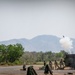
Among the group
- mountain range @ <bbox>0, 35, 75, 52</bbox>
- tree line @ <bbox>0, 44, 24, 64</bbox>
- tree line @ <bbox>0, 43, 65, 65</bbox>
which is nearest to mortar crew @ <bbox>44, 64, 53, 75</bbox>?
tree line @ <bbox>0, 43, 65, 65</bbox>

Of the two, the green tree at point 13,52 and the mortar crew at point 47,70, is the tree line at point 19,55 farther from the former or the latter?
→ the mortar crew at point 47,70

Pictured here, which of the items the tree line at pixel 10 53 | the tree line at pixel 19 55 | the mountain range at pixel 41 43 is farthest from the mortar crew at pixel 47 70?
the tree line at pixel 10 53

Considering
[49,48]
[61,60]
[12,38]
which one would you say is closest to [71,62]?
[61,60]

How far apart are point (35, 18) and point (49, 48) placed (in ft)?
2.66

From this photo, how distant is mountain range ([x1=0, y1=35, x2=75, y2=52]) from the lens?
234 inches

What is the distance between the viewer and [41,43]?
607cm

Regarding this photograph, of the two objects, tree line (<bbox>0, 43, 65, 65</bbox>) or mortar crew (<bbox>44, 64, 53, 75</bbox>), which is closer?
mortar crew (<bbox>44, 64, 53, 75</bbox>)

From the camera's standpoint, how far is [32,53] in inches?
239

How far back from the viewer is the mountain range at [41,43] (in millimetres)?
5953

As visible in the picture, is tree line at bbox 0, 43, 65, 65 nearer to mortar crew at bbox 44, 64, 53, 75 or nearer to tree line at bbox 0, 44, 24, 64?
tree line at bbox 0, 44, 24, 64

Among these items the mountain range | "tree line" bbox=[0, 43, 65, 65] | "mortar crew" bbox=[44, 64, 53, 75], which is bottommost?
"mortar crew" bbox=[44, 64, 53, 75]

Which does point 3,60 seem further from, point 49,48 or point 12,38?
point 49,48

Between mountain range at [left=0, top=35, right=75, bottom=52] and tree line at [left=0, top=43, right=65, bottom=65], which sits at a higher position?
mountain range at [left=0, top=35, right=75, bottom=52]

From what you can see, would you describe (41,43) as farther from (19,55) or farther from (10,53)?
(10,53)
